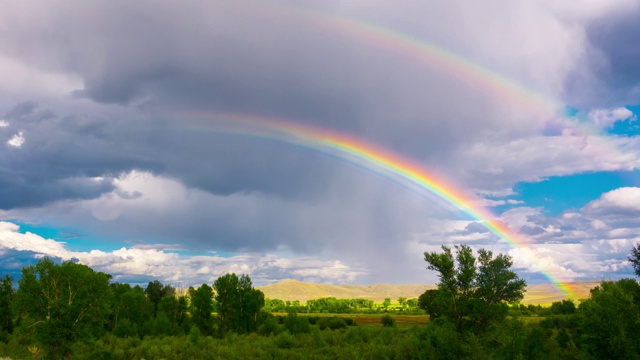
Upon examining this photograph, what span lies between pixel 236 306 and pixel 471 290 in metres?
65.9

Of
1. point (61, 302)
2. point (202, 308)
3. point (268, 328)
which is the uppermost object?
point (61, 302)

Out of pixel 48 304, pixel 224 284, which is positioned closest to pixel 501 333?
pixel 48 304

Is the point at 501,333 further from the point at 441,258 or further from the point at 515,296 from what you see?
the point at 515,296

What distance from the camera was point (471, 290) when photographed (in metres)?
58.5

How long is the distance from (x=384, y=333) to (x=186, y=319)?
2288 inches

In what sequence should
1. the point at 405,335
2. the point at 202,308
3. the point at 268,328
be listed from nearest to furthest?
the point at 405,335 < the point at 268,328 < the point at 202,308

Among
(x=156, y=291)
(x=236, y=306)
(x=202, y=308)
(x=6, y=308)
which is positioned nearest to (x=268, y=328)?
(x=236, y=306)

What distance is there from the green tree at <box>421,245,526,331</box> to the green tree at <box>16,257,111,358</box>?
48.7m

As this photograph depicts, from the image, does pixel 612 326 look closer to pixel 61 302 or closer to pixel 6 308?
pixel 61 302

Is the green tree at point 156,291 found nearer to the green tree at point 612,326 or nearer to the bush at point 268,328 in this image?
the bush at point 268,328

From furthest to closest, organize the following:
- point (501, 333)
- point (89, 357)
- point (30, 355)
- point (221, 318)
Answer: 1. point (221, 318)
2. point (30, 355)
3. point (89, 357)
4. point (501, 333)

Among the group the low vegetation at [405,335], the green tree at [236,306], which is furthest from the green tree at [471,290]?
the green tree at [236,306]

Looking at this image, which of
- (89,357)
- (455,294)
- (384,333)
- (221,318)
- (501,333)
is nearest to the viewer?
(501,333)

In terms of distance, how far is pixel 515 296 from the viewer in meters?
61.4
